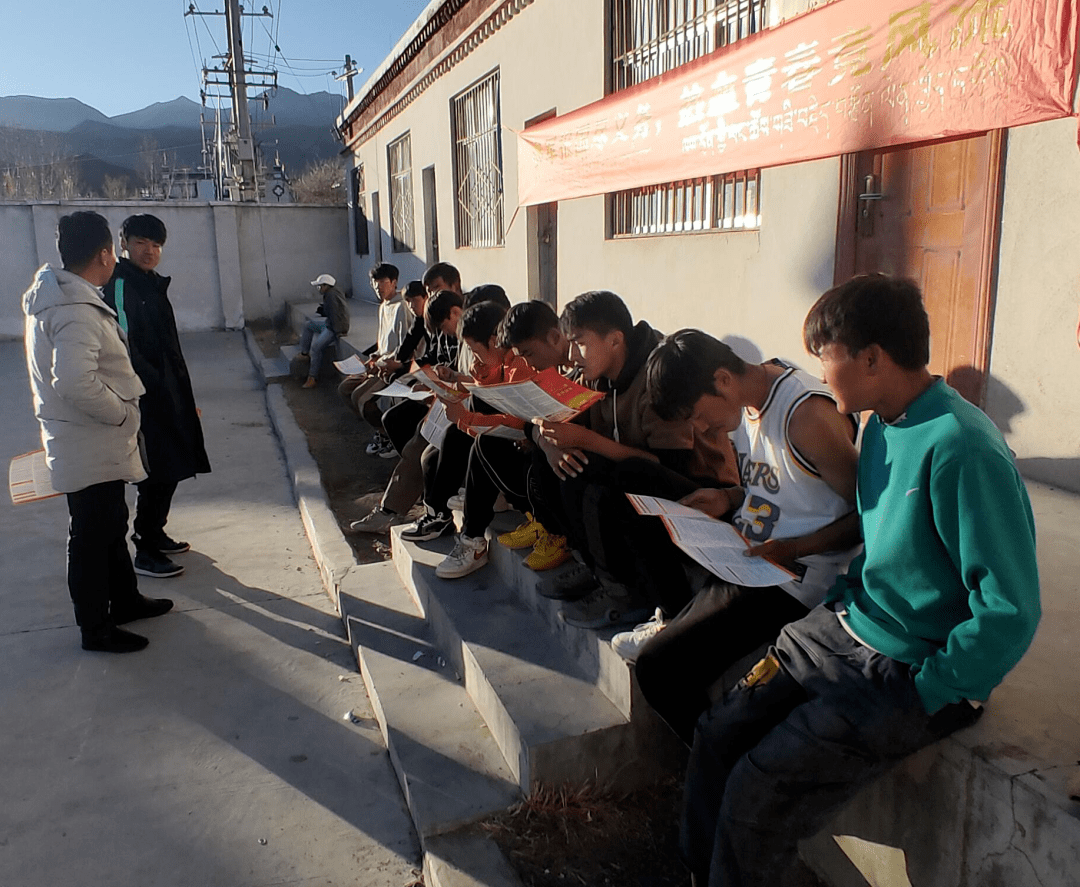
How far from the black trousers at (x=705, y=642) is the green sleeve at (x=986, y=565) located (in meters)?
0.56

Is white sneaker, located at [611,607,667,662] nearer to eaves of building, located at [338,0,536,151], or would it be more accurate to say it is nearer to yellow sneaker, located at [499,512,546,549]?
yellow sneaker, located at [499,512,546,549]

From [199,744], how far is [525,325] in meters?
1.81

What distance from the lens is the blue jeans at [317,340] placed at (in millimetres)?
9430

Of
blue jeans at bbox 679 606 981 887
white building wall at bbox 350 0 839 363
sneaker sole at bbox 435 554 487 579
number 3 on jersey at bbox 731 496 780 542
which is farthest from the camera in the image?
white building wall at bbox 350 0 839 363

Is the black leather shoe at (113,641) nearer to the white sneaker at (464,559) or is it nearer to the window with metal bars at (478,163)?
the white sneaker at (464,559)

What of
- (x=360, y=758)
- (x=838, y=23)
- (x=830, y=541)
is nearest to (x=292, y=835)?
(x=360, y=758)

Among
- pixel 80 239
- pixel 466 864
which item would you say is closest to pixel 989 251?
pixel 466 864

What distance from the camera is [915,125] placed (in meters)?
3.02

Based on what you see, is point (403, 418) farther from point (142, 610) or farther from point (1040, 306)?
point (1040, 306)

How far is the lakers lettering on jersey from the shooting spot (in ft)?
6.24

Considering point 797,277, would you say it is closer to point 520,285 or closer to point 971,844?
point 971,844

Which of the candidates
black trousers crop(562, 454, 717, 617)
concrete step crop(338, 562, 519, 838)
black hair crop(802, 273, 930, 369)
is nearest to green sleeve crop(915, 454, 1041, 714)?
black hair crop(802, 273, 930, 369)

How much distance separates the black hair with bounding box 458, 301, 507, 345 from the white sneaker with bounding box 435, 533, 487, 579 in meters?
0.83

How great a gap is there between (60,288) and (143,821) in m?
1.96
